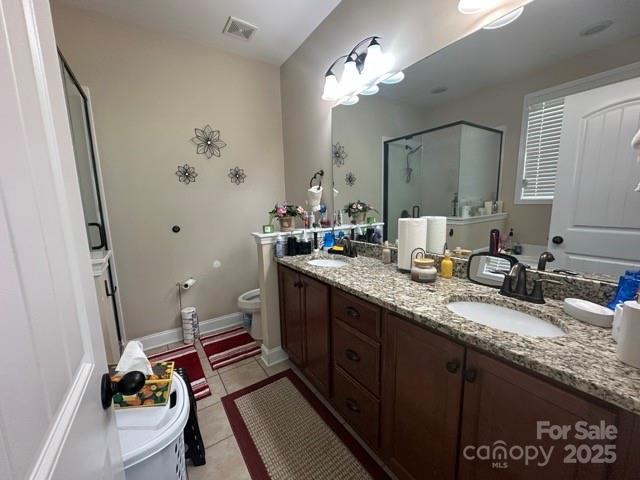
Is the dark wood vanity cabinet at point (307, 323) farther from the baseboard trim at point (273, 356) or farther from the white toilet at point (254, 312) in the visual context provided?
the white toilet at point (254, 312)

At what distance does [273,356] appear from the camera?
7.00 ft

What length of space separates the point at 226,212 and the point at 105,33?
1644 millimetres

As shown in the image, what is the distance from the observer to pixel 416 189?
166 cm

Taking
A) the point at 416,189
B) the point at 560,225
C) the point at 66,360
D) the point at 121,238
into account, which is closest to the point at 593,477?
the point at 560,225

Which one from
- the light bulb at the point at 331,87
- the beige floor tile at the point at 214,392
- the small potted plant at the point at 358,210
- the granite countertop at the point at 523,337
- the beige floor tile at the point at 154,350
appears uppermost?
the light bulb at the point at 331,87

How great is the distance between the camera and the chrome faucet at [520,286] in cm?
105

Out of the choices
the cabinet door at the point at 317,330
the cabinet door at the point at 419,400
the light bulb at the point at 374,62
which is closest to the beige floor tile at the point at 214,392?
the cabinet door at the point at 317,330

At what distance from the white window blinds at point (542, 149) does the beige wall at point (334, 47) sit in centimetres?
49

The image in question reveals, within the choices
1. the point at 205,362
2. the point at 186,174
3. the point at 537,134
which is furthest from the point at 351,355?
the point at 186,174

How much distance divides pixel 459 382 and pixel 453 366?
0.05 meters

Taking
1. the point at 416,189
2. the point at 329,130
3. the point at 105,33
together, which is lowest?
the point at 416,189

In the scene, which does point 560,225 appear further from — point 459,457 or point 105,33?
point 105,33

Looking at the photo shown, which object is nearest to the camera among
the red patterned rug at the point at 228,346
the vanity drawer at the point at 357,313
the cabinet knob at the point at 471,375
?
the cabinet knob at the point at 471,375

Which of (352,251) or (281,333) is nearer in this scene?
(352,251)
